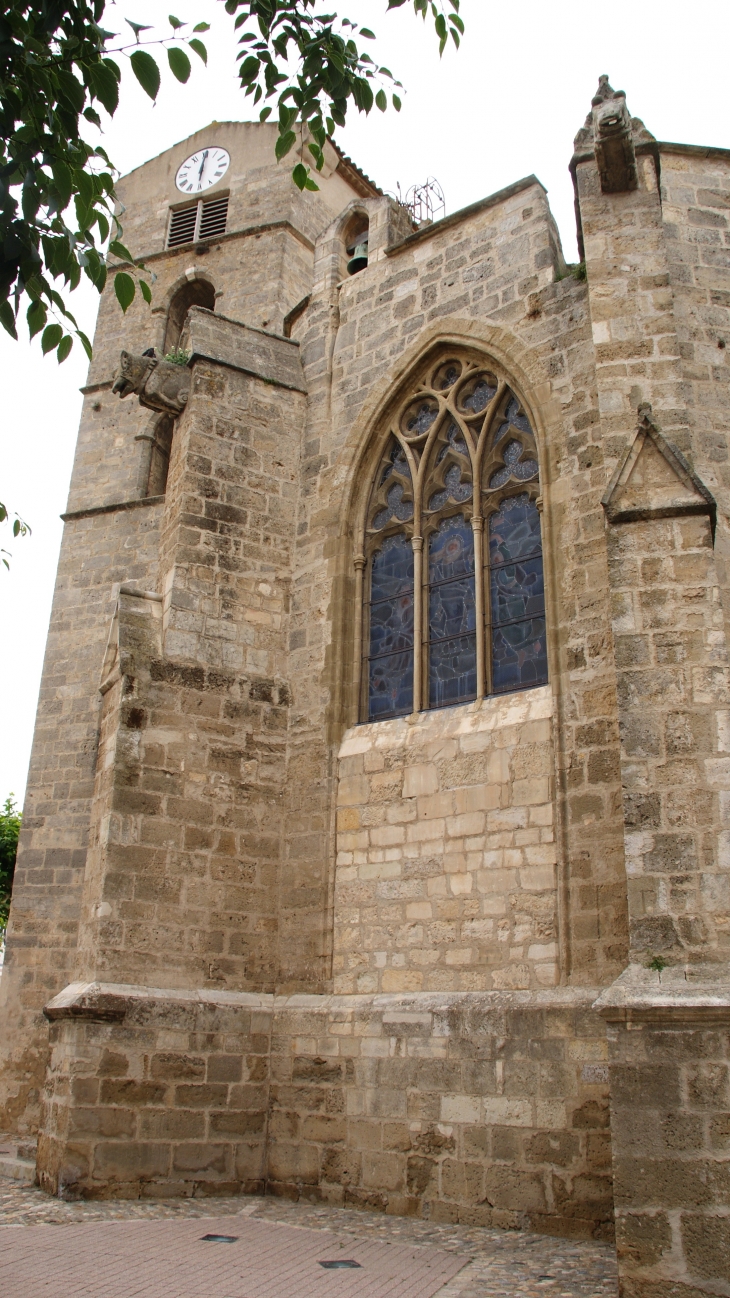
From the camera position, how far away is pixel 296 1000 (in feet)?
23.8

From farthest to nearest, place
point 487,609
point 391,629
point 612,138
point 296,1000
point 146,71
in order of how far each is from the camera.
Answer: point 391,629
point 487,609
point 296,1000
point 612,138
point 146,71

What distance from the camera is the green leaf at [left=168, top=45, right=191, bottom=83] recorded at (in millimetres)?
3340

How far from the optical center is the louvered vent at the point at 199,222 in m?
16.1

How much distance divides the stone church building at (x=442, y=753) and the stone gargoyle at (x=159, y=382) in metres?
0.03

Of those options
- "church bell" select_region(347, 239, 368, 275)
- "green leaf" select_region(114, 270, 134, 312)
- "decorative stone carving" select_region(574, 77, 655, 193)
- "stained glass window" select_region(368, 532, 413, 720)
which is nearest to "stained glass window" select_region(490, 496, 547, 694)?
"stained glass window" select_region(368, 532, 413, 720)

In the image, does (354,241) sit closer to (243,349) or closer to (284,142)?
(243,349)

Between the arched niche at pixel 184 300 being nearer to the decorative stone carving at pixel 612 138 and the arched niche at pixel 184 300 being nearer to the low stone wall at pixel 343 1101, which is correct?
the decorative stone carving at pixel 612 138

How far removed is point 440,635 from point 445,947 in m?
2.18

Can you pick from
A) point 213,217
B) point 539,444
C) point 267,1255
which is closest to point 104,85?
point 539,444

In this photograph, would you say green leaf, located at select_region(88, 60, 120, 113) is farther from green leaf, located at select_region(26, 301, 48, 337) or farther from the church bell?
the church bell

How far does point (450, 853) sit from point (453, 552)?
2.22m

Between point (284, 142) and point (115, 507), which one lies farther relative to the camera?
point (115, 507)

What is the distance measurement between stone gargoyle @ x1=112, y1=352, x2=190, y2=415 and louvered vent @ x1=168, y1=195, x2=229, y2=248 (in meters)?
7.78

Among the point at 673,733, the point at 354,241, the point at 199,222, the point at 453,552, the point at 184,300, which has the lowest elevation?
the point at 673,733
